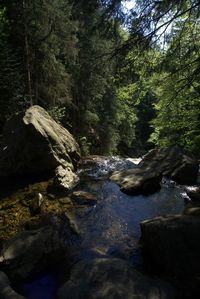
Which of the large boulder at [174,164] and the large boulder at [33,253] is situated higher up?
the large boulder at [174,164]

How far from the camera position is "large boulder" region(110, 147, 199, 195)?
962 centimetres

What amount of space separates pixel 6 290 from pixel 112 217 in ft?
11.8

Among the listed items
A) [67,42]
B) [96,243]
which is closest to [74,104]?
[67,42]

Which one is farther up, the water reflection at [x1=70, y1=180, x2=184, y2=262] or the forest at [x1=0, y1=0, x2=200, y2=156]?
the forest at [x1=0, y1=0, x2=200, y2=156]

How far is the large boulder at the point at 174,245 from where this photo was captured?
512 cm

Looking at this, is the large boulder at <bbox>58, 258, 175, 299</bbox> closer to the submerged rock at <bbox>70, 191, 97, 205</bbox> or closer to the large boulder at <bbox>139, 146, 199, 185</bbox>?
the submerged rock at <bbox>70, 191, 97, 205</bbox>

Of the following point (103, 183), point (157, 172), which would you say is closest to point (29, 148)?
point (103, 183)

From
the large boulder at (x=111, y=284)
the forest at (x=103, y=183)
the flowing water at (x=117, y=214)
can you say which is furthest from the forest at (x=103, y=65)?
the large boulder at (x=111, y=284)

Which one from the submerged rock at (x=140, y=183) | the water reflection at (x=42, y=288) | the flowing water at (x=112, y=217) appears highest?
the submerged rock at (x=140, y=183)

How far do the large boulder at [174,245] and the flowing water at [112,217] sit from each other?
493mm

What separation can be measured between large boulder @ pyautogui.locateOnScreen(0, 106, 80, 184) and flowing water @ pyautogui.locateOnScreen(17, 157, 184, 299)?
142 centimetres

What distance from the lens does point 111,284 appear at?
4793mm

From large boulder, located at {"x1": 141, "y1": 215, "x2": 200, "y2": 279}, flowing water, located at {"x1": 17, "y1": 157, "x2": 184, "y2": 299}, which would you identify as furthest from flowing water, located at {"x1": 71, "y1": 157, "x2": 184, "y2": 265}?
large boulder, located at {"x1": 141, "y1": 215, "x2": 200, "y2": 279}

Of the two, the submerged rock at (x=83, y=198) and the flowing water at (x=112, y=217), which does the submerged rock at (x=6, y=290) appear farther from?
the submerged rock at (x=83, y=198)
